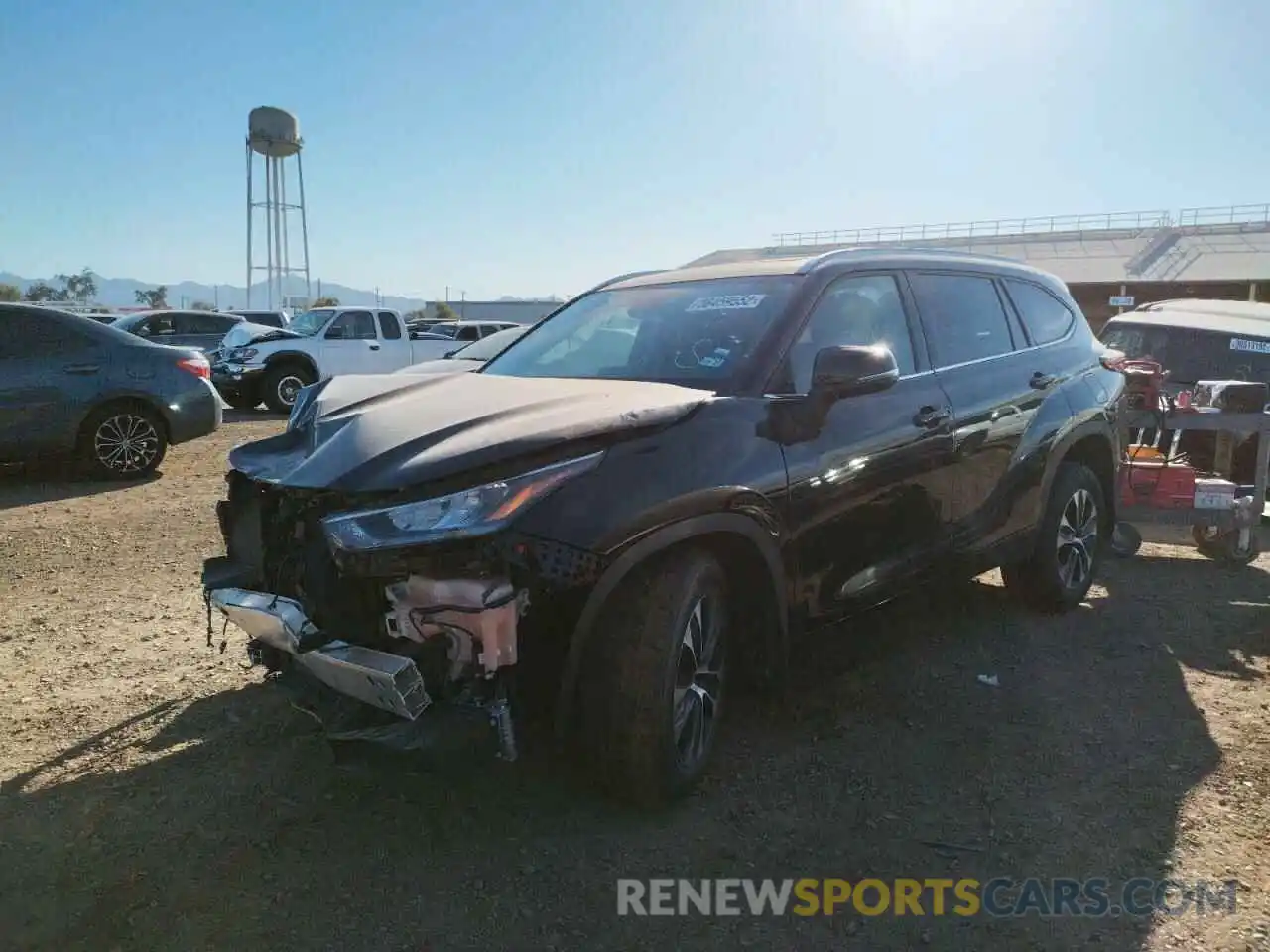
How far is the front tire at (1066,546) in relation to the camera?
4.86 meters

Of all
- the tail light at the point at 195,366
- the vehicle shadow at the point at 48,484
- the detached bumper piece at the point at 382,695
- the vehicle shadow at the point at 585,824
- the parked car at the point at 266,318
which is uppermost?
the parked car at the point at 266,318

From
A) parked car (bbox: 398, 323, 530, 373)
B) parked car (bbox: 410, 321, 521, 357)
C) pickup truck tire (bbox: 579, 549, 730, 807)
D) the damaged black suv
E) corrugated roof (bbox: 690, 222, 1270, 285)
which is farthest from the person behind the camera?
corrugated roof (bbox: 690, 222, 1270, 285)

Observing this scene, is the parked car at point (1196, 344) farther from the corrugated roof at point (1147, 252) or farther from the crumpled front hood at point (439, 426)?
the corrugated roof at point (1147, 252)

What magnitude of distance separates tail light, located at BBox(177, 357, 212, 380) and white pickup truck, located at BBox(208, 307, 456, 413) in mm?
5894

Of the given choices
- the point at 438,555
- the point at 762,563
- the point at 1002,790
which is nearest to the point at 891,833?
the point at 1002,790

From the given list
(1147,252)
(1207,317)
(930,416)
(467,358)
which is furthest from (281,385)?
(1147,252)

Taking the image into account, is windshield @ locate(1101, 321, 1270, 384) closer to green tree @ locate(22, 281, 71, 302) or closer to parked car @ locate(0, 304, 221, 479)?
parked car @ locate(0, 304, 221, 479)

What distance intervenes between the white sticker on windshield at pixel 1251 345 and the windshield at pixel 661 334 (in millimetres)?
6945

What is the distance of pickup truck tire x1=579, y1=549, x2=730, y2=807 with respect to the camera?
271 centimetres

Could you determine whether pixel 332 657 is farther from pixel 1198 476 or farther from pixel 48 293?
pixel 48 293

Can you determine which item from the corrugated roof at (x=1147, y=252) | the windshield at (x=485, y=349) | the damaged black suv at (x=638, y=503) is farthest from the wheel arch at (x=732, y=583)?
the corrugated roof at (x=1147, y=252)

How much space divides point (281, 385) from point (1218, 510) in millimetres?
13211

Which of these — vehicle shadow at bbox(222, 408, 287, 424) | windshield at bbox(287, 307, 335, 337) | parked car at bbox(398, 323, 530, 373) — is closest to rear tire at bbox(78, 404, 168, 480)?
parked car at bbox(398, 323, 530, 373)

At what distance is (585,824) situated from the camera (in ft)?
9.65
